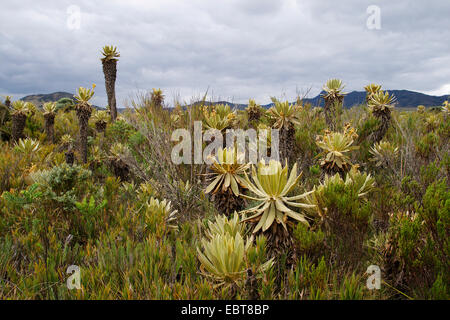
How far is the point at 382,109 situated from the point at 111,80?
10975 mm

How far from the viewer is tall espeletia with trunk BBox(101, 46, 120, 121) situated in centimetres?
1140

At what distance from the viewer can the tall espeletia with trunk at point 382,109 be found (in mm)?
5668

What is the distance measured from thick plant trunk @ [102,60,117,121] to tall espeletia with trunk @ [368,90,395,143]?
10.1 meters

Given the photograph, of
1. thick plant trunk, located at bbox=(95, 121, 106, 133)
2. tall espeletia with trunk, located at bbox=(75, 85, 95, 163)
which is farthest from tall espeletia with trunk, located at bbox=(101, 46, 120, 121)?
tall espeletia with trunk, located at bbox=(75, 85, 95, 163)

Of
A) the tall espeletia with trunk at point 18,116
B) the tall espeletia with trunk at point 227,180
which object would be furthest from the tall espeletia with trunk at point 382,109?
the tall espeletia with trunk at point 18,116

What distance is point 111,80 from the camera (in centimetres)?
1212

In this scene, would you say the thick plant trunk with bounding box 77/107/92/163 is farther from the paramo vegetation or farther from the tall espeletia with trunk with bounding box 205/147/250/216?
the tall espeletia with trunk with bounding box 205/147/250/216

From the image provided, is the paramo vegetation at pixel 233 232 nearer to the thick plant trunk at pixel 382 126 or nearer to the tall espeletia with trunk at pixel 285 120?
the tall espeletia with trunk at pixel 285 120

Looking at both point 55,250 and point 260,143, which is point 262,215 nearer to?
point 55,250

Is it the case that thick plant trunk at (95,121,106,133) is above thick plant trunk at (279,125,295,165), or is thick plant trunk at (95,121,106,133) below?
above

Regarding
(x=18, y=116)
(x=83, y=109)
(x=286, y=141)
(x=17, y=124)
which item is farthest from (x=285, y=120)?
(x=17, y=124)

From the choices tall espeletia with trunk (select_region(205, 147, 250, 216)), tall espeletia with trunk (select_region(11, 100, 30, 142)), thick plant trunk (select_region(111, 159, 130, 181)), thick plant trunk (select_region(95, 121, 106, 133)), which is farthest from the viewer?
thick plant trunk (select_region(95, 121, 106, 133))

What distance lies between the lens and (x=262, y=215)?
7.36 feet
